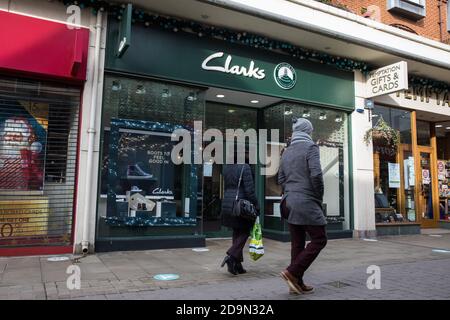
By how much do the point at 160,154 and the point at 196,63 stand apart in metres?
2.01

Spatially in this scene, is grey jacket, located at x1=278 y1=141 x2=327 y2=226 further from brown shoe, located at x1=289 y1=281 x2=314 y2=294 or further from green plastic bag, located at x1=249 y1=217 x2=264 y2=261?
green plastic bag, located at x1=249 y1=217 x2=264 y2=261

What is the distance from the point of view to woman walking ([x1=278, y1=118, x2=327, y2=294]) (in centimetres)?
437

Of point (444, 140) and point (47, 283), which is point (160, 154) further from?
point (444, 140)

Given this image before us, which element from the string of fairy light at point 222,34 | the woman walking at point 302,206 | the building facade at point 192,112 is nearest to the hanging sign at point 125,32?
the building facade at point 192,112

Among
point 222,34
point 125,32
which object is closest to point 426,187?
point 222,34

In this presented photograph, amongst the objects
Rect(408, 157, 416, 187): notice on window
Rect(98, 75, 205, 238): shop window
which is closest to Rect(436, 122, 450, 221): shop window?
Rect(408, 157, 416, 187): notice on window

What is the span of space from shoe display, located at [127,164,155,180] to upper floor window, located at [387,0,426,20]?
30.0 feet

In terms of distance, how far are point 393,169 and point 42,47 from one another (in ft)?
30.9

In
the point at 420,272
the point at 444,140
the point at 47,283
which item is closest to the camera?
the point at 47,283

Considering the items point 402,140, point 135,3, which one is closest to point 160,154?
point 135,3

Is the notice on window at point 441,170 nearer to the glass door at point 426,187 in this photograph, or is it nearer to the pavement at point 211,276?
the glass door at point 426,187

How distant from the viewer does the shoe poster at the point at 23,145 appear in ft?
22.1

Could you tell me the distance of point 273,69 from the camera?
30.3ft

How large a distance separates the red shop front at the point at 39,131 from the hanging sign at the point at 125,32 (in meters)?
0.61
